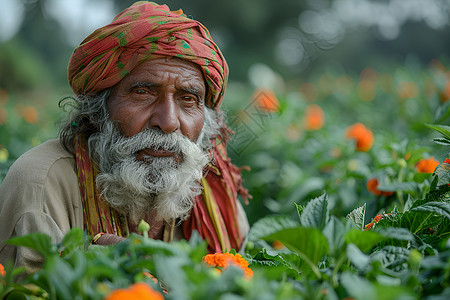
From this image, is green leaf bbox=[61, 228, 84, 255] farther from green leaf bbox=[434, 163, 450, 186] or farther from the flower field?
green leaf bbox=[434, 163, 450, 186]

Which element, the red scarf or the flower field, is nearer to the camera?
the flower field

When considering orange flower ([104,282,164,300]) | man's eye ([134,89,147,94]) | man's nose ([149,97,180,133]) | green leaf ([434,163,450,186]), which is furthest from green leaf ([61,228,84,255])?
green leaf ([434,163,450,186])

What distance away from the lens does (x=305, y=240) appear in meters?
1.07

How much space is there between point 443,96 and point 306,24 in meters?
14.1

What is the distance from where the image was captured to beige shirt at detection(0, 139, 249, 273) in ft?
5.23

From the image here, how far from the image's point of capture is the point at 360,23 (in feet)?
64.5

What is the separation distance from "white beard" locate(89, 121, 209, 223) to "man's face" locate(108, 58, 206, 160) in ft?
0.12

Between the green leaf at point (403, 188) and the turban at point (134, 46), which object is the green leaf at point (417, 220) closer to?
the green leaf at point (403, 188)

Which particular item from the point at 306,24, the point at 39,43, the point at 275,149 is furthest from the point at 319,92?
the point at 39,43

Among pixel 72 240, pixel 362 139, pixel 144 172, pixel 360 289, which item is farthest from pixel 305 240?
pixel 362 139

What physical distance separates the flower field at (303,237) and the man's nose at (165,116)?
56cm

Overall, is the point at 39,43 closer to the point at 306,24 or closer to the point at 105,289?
the point at 306,24

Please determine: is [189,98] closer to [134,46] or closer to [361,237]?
[134,46]

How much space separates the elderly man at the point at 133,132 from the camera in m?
1.83
